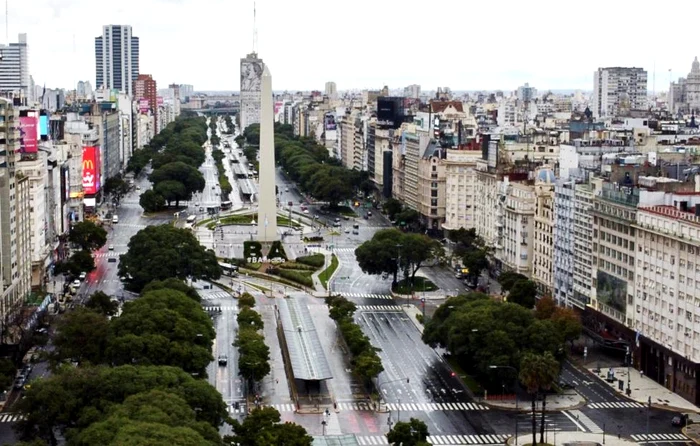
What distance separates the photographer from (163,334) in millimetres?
83938

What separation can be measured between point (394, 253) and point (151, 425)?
2631 inches

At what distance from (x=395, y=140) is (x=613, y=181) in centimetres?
9796

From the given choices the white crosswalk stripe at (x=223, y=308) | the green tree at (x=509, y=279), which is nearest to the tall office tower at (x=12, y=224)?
the white crosswalk stripe at (x=223, y=308)

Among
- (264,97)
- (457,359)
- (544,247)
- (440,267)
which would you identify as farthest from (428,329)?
(264,97)

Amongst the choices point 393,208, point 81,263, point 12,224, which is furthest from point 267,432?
point 393,208

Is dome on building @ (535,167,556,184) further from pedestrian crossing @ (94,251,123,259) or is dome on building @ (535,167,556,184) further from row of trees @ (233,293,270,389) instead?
pedestrian crossing @ (94,251,123,259)

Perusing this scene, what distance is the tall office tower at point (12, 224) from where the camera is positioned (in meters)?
101

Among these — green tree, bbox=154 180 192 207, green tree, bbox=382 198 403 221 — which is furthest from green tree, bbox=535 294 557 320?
green tree, bbox=154 180 192 207

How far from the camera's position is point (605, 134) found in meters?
151

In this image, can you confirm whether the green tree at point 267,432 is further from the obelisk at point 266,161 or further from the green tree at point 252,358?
the obelisk at point 266,161

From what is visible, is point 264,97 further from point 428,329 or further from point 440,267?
point 428,329

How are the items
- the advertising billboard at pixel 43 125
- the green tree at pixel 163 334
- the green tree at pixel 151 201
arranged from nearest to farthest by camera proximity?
the green tree at pixel 163 334
the advertising billboard at pixel 43 125
the green tree at pixel 151 201

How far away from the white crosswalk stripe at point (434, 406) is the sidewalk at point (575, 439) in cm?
713

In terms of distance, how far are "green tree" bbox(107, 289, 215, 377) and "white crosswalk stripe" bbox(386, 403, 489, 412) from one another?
13.2m
